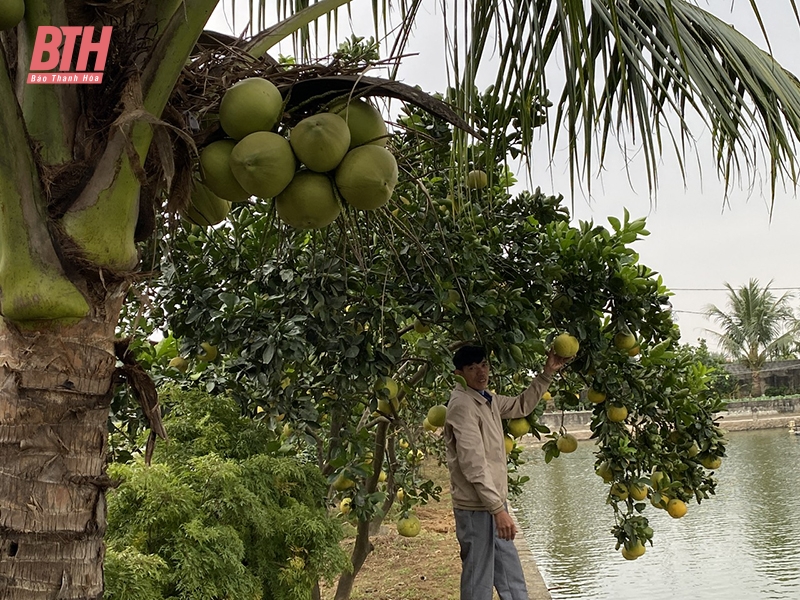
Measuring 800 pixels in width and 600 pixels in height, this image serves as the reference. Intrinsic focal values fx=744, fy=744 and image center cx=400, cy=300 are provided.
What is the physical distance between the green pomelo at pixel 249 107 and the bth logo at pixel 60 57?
28 cm

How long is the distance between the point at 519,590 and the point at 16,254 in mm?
3359

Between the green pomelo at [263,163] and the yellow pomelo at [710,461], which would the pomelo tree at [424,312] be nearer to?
the yellow pomelo at [710,461]

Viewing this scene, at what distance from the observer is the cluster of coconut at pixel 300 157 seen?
1.61m

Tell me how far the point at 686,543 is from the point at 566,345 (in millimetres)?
5709

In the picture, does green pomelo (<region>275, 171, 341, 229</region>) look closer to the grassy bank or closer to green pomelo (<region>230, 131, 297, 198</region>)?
green pomelo (<region>230, 131, 297, 198</region>)

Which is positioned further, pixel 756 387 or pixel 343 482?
pixel 756 387

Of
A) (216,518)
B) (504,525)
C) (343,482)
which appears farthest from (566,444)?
(216,518)

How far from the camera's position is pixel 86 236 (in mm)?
1374

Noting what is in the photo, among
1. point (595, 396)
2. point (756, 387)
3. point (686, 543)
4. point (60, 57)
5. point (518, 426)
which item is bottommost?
point (686, 543)

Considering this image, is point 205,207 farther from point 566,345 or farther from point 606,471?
point 606,471

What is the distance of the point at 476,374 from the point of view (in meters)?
3.80

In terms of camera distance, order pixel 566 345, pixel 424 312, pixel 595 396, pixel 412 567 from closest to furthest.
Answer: pixel 424 312
pixel 566 345
pixel 595 396
pixel 412 567

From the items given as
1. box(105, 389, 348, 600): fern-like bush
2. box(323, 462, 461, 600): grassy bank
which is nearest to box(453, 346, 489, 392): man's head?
box(105, 389, 348, 600): fern-like bush

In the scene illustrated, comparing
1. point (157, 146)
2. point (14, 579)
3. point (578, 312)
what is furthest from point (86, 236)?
point (578, 312)
